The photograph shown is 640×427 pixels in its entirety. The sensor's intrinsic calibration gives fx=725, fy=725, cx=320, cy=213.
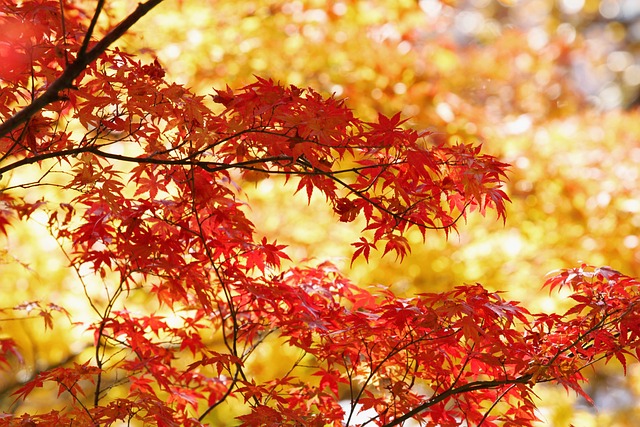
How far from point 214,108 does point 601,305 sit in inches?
147

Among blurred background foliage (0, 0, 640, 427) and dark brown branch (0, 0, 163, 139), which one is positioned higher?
blurred background foliage (0, 0, 640, 427)

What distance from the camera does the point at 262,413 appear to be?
240 centimetres

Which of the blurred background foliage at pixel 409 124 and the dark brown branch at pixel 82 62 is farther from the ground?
the blurred background foliage at pixel 409 124

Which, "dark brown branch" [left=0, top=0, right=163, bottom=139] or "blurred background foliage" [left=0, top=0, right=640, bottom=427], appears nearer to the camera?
"dark brown branch" [left=0, top=0, right=163, bottom=139]

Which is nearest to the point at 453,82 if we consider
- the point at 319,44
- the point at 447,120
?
the point at 447,120

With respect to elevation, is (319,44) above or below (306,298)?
above

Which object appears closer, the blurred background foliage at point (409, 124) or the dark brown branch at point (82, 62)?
the dark brown branch at point (82, 62)

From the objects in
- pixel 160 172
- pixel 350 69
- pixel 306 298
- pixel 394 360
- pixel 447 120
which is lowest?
pixel 394 360

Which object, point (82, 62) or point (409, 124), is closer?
point (82, 62)

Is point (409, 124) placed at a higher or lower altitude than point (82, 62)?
higher

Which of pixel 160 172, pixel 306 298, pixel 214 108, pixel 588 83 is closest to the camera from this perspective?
pixel 160 172

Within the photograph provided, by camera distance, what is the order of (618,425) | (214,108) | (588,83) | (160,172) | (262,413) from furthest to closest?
(588,83), (618,425), (214,108), (160,172), (262,413)

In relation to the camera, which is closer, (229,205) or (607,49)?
(229,205)

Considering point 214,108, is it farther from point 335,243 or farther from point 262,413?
point 262,413
